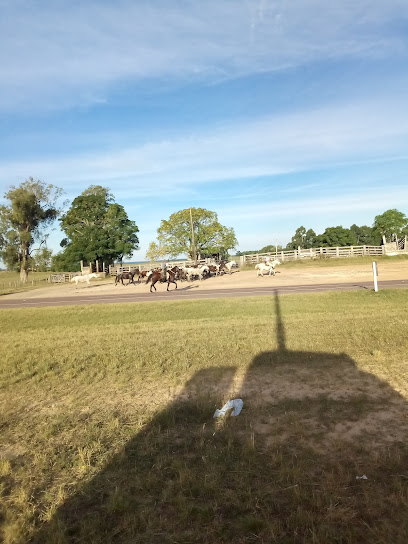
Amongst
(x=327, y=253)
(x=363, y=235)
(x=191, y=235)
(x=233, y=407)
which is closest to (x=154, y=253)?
(x=191, y=235)

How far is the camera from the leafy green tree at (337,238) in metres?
105

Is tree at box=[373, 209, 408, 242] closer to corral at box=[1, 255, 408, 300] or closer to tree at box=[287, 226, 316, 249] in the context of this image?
tree at box=[287, 226, 316, 249]

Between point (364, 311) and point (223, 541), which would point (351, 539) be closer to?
point (223, 541)

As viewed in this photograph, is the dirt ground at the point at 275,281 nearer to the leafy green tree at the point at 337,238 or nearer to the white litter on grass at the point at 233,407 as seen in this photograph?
the white litter on grass at the point at 233,407

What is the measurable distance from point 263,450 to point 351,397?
219 cm

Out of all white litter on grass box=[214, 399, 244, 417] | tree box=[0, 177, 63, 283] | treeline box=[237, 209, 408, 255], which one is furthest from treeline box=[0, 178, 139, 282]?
white litter on grass box=[214, 399, 244, 417]

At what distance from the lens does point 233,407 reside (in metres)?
5.81

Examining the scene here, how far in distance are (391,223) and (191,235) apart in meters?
61.9

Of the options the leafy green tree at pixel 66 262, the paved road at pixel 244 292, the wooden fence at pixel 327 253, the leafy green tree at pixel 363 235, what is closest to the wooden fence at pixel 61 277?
the leafy green tree at pixel 66 262

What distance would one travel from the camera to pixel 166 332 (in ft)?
39.1

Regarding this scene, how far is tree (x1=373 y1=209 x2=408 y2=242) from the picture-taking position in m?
97.8

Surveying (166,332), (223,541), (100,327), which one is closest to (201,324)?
(166,332)

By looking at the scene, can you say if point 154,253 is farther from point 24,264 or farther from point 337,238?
point 337,238

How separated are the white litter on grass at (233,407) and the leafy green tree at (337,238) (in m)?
105
